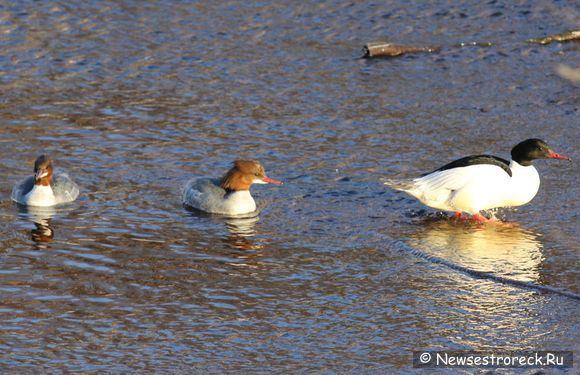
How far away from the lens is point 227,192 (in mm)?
10469

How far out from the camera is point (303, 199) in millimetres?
10734

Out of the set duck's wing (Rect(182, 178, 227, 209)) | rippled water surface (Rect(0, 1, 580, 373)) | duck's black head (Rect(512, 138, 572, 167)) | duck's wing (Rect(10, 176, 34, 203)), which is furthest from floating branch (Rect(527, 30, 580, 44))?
duck's wing (Rect(10, 176, 34, 203))

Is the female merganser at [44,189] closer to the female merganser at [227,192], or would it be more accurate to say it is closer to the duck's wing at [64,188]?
the duck's wing at [64,188]

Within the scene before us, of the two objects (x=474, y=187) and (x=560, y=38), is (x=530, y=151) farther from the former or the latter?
(x=560, y=38)

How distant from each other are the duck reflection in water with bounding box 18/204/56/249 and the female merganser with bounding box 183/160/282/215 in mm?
1297

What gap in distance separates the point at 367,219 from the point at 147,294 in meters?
2.72

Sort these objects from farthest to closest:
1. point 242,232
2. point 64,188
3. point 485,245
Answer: point 64,188 < point 242,232 < point 485,245

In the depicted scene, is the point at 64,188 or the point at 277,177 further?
the point at 277,177

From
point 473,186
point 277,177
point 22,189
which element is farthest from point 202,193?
point 473,186

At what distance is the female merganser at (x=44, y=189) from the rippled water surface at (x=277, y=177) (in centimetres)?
13

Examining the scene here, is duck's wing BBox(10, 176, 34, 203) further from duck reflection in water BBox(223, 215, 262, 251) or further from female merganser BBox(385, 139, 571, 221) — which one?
female merganser BBox(385, 139, 571, 221)

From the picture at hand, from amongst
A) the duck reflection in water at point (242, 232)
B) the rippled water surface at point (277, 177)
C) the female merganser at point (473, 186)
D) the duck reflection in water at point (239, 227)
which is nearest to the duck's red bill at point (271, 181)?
the rippled water surface at point (277, 177)

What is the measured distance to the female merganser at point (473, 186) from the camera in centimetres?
1030

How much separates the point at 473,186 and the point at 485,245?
766 millimetres
